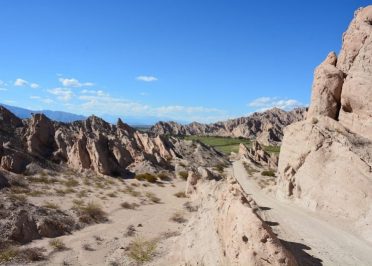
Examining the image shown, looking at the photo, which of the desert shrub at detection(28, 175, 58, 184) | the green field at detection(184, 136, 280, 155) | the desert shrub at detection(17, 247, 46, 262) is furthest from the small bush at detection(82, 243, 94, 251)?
the green field at detection(184, 136, 280, 155)

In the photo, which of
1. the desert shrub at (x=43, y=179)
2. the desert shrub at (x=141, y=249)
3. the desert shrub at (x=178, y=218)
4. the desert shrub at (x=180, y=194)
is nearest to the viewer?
the desert shrub at (x=141, y=249)

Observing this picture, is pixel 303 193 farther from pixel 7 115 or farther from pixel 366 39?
pixel 7 115

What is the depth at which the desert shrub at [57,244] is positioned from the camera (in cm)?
2454

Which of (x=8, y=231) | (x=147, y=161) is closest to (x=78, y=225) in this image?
(x=8, y=231)

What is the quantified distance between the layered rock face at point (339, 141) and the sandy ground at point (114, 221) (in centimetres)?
1014

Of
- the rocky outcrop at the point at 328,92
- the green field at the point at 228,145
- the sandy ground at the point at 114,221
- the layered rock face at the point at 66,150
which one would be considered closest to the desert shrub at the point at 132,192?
the sandy ground at the point at 114,221

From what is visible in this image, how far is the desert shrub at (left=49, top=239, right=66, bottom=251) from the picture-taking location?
24544 millimetres

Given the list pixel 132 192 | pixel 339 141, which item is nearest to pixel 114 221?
pixel 132 192

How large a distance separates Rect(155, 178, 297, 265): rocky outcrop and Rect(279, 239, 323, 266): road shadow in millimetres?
2506

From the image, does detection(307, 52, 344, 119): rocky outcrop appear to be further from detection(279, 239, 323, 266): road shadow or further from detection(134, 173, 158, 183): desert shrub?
detection(134, 173, 158, 183): desert shrub

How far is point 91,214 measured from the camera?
32.5m

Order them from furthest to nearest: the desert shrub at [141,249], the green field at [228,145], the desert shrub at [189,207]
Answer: the green field at [228,145] → the desert shrub at [189,207] → the desert shrub at [141,249]

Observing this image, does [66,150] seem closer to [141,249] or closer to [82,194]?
[82,194]

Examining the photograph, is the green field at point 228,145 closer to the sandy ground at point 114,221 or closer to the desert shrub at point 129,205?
the sandy ground at point 114,221
